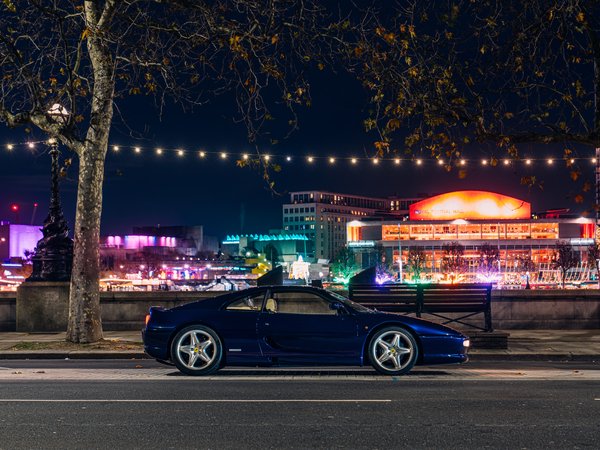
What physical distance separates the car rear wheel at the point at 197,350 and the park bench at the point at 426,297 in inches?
168

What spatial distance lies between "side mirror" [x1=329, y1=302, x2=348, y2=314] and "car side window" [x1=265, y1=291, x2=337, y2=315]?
0.26 feet

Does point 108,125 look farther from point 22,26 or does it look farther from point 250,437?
point 250,437

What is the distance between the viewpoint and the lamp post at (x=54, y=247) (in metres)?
19.1

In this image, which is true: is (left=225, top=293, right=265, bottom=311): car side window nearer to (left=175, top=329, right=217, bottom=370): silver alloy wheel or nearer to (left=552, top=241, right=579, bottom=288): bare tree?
(left=175, top=329, right=217, bottom=370): silver alloy wheel

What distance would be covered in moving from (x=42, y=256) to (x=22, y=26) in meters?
5.76

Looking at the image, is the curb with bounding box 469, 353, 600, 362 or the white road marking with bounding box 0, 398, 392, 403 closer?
the white road marking with bounding box 0, 398, 392, 403

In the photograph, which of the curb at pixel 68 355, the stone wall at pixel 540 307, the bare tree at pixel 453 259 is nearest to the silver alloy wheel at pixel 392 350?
the curb at pixel 68 355

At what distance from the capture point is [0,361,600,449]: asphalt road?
6.80m

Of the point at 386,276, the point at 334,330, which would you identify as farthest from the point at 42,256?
the point at 386,276

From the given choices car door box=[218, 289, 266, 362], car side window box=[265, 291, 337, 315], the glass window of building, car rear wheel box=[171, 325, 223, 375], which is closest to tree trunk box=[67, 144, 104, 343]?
car rear wheel box=[171, 325, 223, 375]

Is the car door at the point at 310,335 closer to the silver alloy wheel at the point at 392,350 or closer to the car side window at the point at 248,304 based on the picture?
the car side window at the point at 248,304

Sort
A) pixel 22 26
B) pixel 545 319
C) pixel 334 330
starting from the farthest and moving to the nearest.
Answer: pixel 545 319 < pixel 22 26 < pixel 334 330

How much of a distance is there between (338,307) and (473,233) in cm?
12172

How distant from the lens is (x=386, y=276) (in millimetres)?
115562
